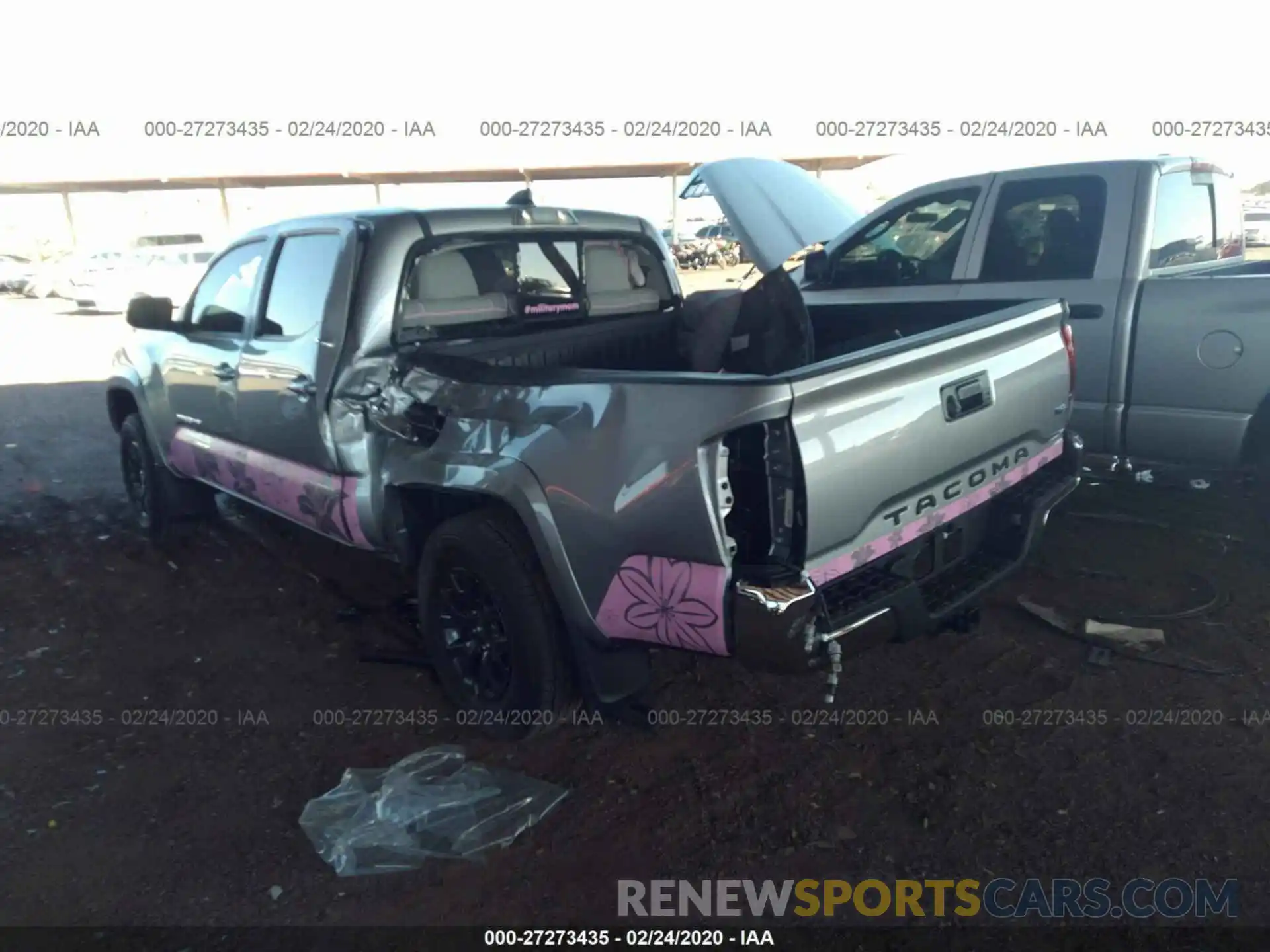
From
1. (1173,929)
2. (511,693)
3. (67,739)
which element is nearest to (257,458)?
(67,739)

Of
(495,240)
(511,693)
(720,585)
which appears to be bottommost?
(511,693)

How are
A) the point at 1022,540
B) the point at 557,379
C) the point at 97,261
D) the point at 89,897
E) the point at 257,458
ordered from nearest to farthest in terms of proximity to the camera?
the point at 89,897
the point at 557,379
the point at 1022,540
the point at 257,458
the point at 97,261

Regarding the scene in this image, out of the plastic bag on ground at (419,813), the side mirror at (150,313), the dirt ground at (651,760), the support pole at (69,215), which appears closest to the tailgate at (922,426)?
the dirt ground at (651,760)

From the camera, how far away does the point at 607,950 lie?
7.82 feet

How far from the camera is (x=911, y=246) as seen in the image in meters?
5.95

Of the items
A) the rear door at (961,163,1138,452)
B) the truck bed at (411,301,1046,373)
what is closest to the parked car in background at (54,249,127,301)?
the truck bed at (411,301,1046,373)

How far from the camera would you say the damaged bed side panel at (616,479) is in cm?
241

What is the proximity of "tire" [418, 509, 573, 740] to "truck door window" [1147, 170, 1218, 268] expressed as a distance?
3.79 metres

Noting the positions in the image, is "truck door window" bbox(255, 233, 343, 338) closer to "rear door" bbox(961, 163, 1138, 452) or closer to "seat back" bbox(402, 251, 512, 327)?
"seat back" bbox(402, 251, 512, 327)

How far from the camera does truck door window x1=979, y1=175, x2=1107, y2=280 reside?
4.98 m

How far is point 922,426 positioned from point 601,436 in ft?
3.10

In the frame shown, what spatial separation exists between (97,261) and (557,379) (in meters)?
23.4

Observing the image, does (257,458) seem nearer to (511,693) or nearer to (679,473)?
(511,693)

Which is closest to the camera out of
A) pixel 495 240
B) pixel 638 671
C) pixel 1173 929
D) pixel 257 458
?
pixel 1173 929
